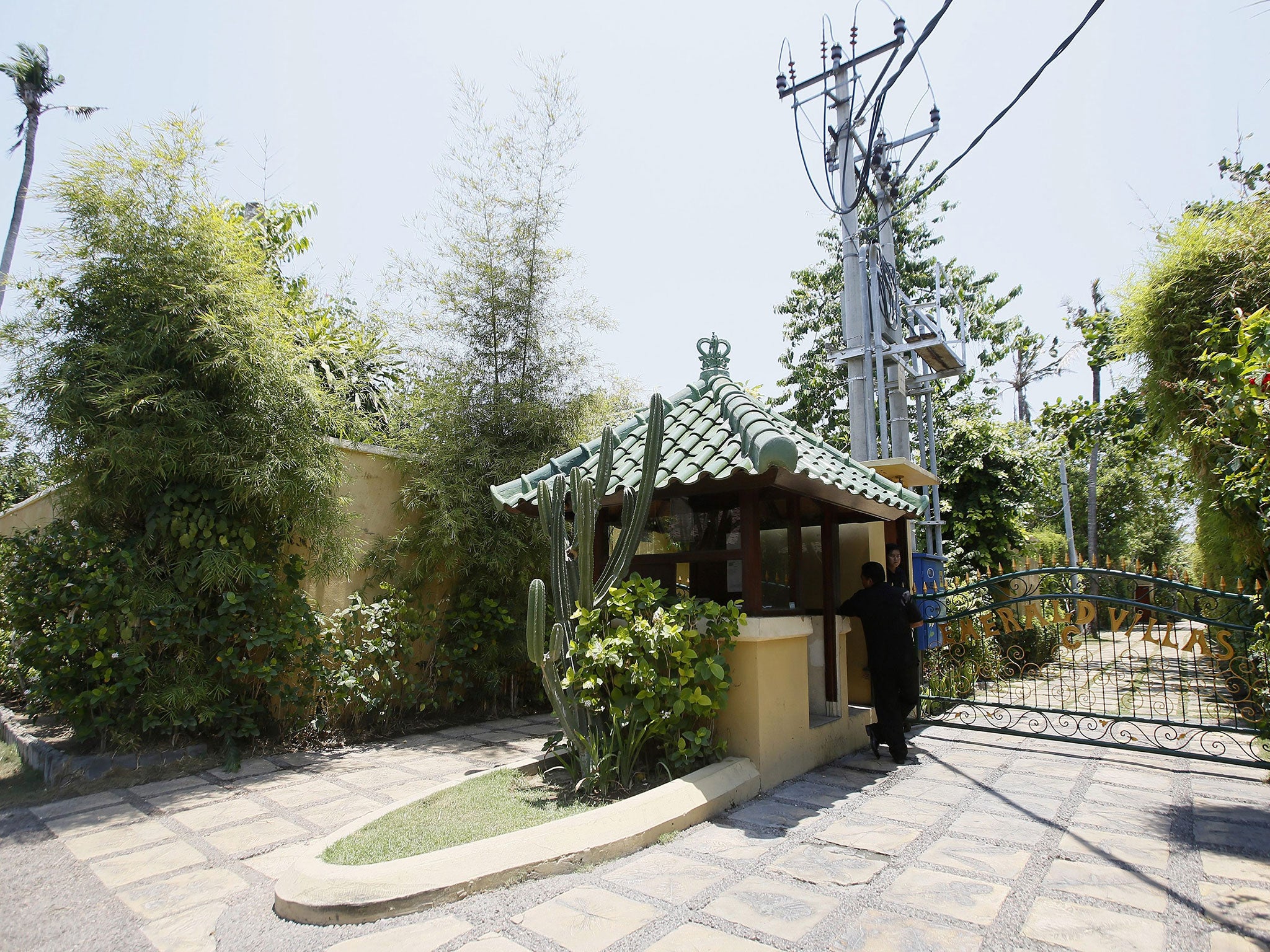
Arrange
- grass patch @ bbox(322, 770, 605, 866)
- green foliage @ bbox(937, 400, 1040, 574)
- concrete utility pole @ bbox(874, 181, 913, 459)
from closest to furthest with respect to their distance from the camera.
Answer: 1. grass patch @ bbox(322, 770, 605, 866)
2. concrete utility pole @ bbox(874, 181, 913, 459)
3. green foliage @ bbox(937, 400, 1040, 574)

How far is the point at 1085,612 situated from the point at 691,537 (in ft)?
11.3

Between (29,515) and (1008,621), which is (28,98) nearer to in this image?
(29,515)

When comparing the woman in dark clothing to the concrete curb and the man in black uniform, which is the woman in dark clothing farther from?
the concrete curb

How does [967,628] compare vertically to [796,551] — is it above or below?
below

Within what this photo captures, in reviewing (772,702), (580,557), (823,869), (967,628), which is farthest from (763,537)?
(967,628)

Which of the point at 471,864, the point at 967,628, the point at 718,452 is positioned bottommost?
the point at 471,864

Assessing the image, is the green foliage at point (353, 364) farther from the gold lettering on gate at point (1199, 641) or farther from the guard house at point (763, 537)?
the gold lettering on gate at point (1199, 641)

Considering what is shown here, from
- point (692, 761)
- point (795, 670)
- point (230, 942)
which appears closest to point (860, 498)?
point (795, 670)

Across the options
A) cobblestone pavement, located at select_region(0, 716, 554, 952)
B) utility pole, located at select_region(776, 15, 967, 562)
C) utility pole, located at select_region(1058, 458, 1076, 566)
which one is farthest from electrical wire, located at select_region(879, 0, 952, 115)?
utility pole, located at select_region(1058, 458, 1076, 566)

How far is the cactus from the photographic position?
4.27 metres

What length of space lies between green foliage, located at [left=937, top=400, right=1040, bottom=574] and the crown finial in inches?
299

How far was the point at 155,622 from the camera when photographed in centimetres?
492

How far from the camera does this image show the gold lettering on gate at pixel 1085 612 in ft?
18.9

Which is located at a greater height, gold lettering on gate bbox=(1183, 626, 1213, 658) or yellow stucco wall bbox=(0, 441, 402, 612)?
yellow stucco wall bbox=(0, 441, 402, 612)
